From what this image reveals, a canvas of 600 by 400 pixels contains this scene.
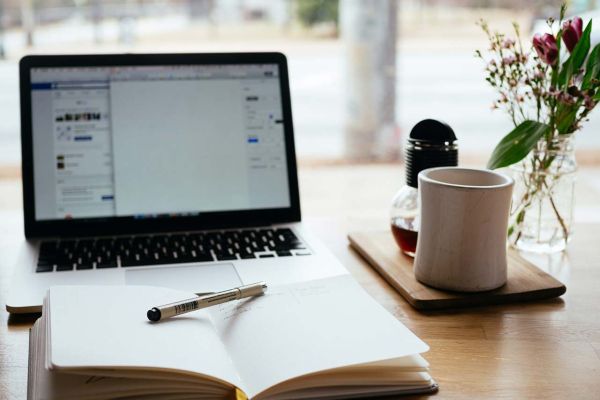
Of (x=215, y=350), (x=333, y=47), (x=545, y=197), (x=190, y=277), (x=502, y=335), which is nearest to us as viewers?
(x=215, y=350)

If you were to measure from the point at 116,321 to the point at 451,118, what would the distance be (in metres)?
4.45

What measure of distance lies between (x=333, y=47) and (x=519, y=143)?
3929mm

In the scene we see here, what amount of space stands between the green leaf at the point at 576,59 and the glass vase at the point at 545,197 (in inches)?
3.3

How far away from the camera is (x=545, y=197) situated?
1.07 m

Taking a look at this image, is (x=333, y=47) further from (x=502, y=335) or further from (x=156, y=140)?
(x=502, y=335)

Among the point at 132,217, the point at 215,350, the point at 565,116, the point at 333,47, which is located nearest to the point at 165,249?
the point at 132,217

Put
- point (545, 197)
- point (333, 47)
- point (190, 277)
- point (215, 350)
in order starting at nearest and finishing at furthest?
point (215, 350)
point (190, 277)
point (545, 197)
point (333, 47)

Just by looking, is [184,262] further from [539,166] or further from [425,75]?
[425,75]

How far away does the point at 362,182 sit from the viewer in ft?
13.0

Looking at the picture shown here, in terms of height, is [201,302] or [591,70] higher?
[591,70]

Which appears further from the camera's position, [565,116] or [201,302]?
[565,116]

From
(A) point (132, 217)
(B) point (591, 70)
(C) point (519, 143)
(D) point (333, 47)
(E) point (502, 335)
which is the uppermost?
(D) point (333, 47)

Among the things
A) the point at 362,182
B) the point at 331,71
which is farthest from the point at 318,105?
the point at 362,182

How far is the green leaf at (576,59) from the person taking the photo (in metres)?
1.00
